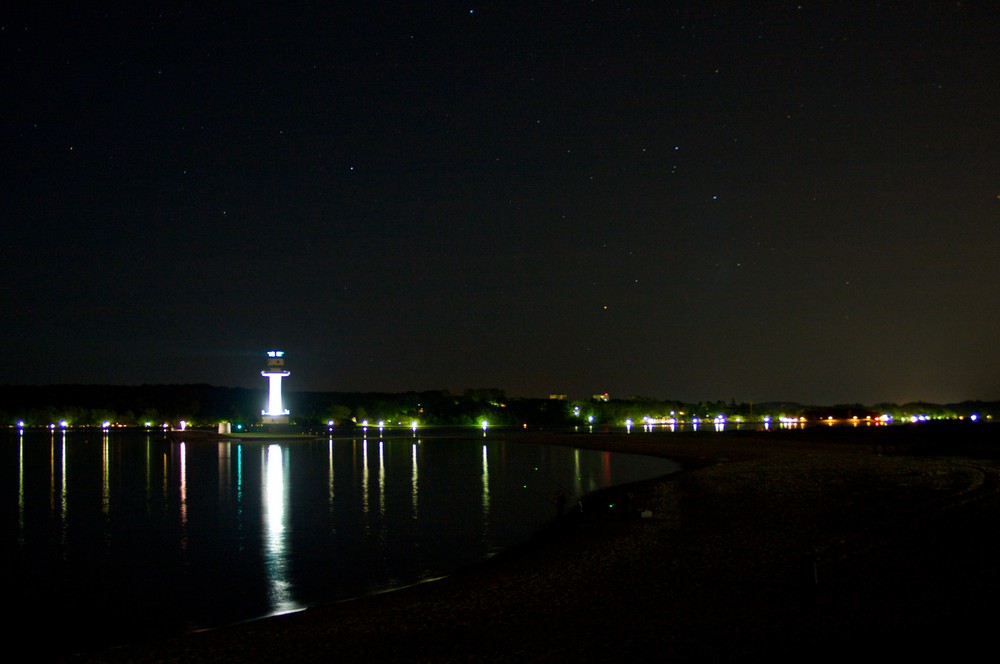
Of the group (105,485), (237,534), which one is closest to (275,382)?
(105,485)

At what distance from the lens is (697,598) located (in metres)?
11.8

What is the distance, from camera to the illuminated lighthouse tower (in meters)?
112

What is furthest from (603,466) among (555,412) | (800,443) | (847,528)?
(555,412)

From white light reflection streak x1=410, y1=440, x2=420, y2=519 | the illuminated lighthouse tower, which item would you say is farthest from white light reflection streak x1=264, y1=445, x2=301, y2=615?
the illuminated lighthouse tower

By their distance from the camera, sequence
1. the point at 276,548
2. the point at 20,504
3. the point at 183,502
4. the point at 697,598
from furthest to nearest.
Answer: the point at 183,502 < the point at 20,504 < the point at 276,548 < the point at 697,598

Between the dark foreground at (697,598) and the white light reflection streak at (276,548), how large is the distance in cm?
167

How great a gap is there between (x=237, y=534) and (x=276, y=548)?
11.3ft

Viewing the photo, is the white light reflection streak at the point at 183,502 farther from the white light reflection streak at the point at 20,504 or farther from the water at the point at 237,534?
the white light reflection streak at the point at 20,504

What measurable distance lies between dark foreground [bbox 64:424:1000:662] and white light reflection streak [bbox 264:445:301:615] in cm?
167

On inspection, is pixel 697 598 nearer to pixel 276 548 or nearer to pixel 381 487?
pixel 276 548

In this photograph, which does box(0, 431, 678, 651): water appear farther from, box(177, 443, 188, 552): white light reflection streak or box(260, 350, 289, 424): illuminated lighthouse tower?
box(260, 350, 289, 424): illuminated lighthouse tower

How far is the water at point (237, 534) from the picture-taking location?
1487 cm

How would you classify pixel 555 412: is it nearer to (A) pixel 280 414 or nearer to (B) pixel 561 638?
(A) pixel 280 414

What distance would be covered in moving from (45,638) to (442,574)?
7.14 meters
